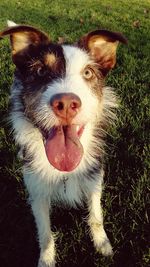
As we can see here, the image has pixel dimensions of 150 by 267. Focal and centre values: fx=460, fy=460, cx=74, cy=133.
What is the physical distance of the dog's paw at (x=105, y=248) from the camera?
13.0ft

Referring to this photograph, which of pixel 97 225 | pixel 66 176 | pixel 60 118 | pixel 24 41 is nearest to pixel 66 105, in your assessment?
pixel 60 118

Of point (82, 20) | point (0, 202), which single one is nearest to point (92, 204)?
Result: point (0, 202)

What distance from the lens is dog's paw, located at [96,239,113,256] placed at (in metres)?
3.96

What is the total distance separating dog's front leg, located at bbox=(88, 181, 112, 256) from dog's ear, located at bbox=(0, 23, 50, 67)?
4.56ft

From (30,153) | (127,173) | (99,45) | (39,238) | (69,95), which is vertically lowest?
(39,238)

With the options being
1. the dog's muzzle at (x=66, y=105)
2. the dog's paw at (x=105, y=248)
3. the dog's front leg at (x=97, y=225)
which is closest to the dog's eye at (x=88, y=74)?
the dog's muzzle at (x=66, y=105)

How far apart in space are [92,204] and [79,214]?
1.09 feet

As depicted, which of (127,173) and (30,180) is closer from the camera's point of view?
(30,180)

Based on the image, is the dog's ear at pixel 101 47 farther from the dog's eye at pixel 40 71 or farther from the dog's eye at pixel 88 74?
the dog's eye at pixel 40 71

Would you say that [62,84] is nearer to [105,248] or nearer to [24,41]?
[24,41]

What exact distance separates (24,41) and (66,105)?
0.92m

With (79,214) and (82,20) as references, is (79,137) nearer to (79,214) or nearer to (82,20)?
(79,214)

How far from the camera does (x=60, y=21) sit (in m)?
10.4

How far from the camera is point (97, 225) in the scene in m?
4.15
